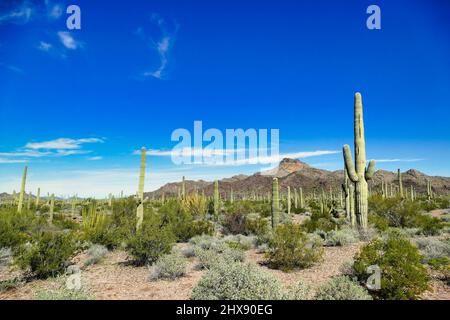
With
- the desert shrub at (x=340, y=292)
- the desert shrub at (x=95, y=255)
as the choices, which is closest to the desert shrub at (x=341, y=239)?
the desert shrub at (x=340, y=292)

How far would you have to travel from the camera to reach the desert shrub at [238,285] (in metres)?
5.16

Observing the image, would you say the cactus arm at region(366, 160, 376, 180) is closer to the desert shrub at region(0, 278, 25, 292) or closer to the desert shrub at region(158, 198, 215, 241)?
the desert shrub at region(158, 198, 215, 241)

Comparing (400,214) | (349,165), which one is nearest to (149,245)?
(349,165)

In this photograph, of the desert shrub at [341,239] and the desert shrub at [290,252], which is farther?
the desert shrub at [341,239]

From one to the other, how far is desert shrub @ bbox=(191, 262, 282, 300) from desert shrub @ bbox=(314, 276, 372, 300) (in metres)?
0.77

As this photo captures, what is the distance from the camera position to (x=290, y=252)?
903cm

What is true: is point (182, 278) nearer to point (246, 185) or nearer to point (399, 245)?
point (399, 245)

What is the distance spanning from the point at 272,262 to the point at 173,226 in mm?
6343

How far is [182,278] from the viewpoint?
802 cm

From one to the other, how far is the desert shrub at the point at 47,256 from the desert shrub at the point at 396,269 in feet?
24.3

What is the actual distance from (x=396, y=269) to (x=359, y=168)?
7405 millimetres

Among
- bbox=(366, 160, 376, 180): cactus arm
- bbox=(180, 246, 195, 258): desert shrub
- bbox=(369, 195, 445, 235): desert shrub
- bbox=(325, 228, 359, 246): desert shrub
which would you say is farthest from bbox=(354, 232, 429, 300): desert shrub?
bbox=(369, 195, 445, 235): desert shrub

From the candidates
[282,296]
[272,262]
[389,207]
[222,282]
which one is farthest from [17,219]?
[389,207]

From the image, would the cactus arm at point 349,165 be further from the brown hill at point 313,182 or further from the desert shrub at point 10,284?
the brown hill at point 313,182
